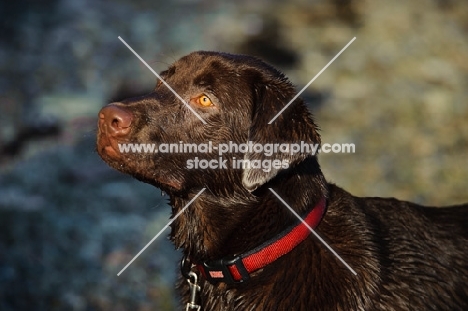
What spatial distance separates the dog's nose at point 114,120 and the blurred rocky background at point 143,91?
2491 millimetres

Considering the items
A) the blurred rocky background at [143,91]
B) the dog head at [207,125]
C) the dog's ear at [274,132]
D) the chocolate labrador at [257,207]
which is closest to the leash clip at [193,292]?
the chocolate labrador at [257,207]

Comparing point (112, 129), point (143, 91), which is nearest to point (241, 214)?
point (112, 129)

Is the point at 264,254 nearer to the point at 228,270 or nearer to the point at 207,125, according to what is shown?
the point at 228,270

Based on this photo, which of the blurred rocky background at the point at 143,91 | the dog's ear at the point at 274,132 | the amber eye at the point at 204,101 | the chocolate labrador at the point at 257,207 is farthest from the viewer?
the blurred rocky background at the point at 143,91

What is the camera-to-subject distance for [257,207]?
3.87m

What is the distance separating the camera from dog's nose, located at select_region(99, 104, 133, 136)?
3660mm

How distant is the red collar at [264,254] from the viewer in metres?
3.73

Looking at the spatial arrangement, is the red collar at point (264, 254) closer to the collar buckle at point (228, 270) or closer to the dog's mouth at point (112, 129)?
the collar buckle at point (228, 270)

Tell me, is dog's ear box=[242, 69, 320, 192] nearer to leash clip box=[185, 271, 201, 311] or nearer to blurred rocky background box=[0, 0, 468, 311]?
leash clip box=[185, 271, 201, 311]

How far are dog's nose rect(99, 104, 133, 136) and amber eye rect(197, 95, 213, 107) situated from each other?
421mm

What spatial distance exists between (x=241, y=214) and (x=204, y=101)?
1.97 ft

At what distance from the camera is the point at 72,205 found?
288 inches

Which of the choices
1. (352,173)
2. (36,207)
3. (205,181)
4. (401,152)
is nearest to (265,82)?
(205,181)

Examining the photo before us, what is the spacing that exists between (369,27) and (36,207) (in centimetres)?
743
